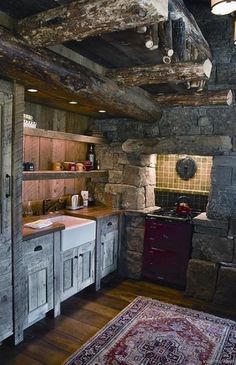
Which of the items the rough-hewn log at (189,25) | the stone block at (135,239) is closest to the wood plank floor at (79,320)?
the stone block at (135,239)

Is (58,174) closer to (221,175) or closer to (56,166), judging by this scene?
(56,166)

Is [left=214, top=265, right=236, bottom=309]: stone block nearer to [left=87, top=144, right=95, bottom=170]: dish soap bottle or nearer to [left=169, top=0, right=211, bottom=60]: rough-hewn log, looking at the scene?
[left=87, top=144, right=95, bottom=170]: dish soap bottle

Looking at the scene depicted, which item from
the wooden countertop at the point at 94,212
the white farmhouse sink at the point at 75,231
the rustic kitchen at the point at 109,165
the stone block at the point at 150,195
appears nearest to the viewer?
the rustic kitchen at the point at 109,165

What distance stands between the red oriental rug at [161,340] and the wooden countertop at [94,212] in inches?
41.1

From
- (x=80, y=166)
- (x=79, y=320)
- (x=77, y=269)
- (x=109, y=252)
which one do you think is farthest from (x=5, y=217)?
(x=109, y=252)

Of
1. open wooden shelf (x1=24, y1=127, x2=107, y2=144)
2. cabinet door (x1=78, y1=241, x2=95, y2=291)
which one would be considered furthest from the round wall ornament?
cabinet door (x1=78, y1=241, x2=95, y2=291)

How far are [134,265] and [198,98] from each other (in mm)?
2223

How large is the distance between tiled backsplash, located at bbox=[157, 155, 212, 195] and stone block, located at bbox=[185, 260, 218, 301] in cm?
109

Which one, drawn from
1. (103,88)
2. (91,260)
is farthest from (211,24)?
(91,260)

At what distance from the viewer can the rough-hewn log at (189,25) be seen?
67.5 inches

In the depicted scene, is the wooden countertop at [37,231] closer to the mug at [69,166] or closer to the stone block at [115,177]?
the mug at [69,166]

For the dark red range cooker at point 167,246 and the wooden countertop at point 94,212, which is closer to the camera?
the wooden countertop at point 94,212

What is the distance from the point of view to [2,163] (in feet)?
7.18

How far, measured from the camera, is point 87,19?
1448 millimetres
